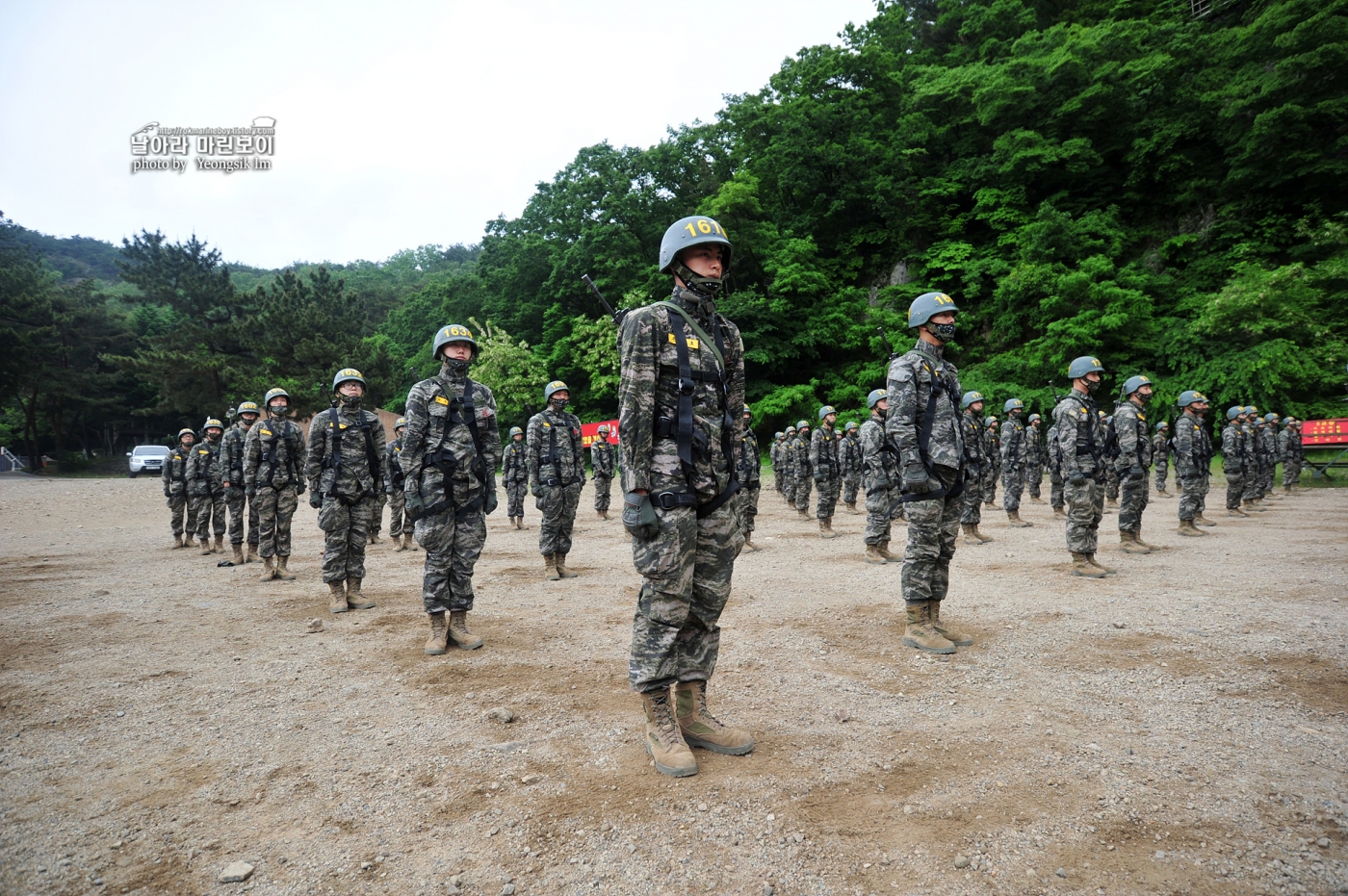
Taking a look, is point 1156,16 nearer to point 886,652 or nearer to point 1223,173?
point 1223,173

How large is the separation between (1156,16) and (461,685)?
46.5 m

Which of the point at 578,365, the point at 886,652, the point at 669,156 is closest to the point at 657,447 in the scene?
the point at 886,652

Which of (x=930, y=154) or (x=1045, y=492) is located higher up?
(x=930, y=154)

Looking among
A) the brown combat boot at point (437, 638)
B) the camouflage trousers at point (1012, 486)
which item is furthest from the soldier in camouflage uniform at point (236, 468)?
the camouflage trousers at point (1012, 486)

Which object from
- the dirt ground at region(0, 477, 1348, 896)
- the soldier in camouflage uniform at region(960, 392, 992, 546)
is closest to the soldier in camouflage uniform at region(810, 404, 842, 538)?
the soldier in camouflage uniform at region(960, 392, 992, 546)

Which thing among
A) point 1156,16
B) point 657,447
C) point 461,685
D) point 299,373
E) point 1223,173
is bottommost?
point 461,685

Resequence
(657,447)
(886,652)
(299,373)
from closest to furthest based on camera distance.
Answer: (657,447) < (886,652) < (299,373)

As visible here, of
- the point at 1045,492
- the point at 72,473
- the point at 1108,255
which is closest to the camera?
the point at 1045,492

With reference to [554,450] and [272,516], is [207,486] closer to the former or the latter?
[272,516]

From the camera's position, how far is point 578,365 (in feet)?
129

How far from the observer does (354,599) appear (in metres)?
7.12

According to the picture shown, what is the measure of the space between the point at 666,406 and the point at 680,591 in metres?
0.93

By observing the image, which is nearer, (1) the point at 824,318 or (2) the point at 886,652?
(2) the point at 886,652

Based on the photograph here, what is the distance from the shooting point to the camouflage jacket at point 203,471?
1233 cm
